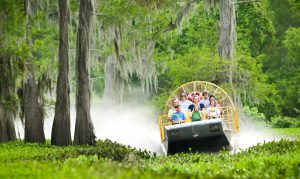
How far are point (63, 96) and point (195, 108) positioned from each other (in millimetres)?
4269

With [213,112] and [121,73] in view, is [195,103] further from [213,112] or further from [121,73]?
[121,73]

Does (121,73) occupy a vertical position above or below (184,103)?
above

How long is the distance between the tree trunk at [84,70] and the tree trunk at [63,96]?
1.23 ft

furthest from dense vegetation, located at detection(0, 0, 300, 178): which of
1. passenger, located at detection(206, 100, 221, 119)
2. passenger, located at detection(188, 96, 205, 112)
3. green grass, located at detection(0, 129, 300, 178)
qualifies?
passenger, located at detection(206, 100, 221, 119)

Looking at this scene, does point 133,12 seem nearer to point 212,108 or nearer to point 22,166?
point 212,108

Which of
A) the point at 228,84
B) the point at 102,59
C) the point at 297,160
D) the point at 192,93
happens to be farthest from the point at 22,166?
the point at 102,59

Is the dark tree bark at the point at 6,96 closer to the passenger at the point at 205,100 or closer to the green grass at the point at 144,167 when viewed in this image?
the green grass at the point at 144,167

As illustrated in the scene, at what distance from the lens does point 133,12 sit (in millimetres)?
28328

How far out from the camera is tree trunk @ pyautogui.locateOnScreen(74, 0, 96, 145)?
21.8 metres

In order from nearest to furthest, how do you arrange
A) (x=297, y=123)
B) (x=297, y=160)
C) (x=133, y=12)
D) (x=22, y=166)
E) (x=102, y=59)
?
(x=22, y=166) < (x=297, y=160) < (x=133, y=12) < (x=102, y=59) < (x=297, y=123)

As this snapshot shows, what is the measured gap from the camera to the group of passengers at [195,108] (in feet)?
74.6

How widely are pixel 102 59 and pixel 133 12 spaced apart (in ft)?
28.4

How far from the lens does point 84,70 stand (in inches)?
880

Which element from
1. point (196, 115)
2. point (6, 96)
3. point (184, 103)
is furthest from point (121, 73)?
point (6, 96)
